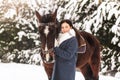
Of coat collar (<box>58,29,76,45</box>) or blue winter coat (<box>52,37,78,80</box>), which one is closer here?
blue winter coat (<box>52,37,78,80</box>)

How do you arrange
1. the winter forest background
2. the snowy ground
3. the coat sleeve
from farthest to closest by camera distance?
the winter forest background < the snowy ground < the coat sleeve

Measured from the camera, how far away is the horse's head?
4.33 metres

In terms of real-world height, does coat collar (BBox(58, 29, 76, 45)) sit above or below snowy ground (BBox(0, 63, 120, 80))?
above

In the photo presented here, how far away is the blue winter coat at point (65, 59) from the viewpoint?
163 inches

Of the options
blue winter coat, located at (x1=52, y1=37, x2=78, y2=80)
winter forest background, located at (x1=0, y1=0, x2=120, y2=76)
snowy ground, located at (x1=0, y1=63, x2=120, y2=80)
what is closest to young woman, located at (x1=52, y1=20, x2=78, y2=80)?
blue winter coat, located at (x1=52, y1=37, x2=78, y2=80)

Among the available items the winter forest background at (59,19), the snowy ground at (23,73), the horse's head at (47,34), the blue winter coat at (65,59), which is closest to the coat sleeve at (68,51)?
the blue winter coat at (65,59)

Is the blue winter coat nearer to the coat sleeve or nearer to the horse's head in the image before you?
the coat sleeve

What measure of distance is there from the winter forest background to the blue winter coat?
5.19m

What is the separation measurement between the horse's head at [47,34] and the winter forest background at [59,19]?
4983mm

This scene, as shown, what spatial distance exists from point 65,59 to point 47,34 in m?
0.38

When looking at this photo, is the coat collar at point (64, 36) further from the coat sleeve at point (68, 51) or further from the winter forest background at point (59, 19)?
the winter forest background at point (59, 19)

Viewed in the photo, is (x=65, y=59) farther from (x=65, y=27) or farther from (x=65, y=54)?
(x=65, y=27)

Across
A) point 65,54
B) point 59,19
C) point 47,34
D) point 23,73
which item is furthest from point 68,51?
point 59,19

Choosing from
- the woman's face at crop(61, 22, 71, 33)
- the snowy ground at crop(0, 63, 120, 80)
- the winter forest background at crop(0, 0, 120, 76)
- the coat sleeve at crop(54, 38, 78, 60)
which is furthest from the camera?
the winter forest background at crop(0, 0, 120, 76)
